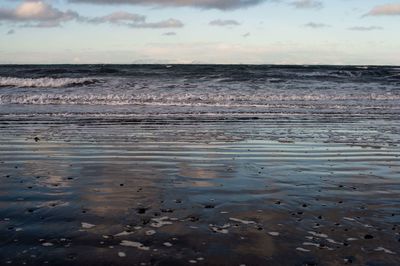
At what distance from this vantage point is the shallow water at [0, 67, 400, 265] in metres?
4.71

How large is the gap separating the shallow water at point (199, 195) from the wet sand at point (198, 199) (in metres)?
0.02

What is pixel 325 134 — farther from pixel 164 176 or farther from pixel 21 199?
pixel 21 199

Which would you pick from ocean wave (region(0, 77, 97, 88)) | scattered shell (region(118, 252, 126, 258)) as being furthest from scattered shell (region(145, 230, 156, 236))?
ocean wave (region(0, 77, 97, 88))

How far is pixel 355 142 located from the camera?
39.6 ft

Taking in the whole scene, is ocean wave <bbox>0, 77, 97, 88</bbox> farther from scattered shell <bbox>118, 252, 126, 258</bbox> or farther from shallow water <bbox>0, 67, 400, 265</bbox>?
scattered shell <bbox>118, 252, 126, 258</bbox>

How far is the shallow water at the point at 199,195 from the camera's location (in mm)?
4707

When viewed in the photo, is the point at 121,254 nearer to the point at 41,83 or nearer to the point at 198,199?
the point at 198,199

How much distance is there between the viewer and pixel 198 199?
6582mm

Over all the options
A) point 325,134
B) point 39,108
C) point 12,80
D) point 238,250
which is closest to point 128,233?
point 238,250

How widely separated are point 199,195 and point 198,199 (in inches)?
8.5

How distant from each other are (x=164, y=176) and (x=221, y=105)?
1439 cm

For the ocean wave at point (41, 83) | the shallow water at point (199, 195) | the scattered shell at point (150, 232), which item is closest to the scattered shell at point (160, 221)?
the shallow water at point (199, 195)

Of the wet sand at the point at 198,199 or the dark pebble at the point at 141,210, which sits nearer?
the wet sand at the point at 198,199

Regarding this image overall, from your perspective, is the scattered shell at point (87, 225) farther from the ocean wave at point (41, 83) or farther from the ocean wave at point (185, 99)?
the ocean wave at point (41, 83)
